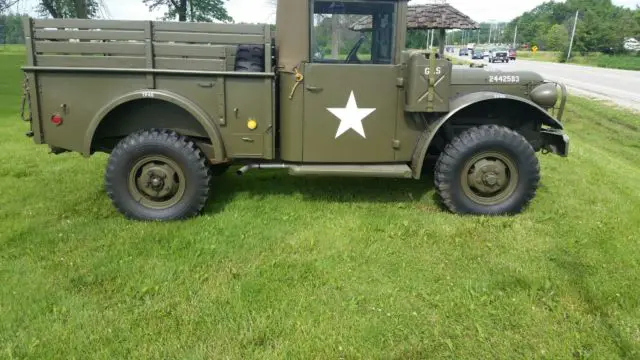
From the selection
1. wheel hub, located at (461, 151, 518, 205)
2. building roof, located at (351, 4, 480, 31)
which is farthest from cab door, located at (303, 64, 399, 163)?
building roof, located at (351, 4, 480, 31)

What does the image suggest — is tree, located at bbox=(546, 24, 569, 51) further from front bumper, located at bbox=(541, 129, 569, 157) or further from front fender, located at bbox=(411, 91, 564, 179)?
front fender, located at bbox=(411, 91, 564, 179)

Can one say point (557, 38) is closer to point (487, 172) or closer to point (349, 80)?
point (487, 172)

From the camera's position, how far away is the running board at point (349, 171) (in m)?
4.54

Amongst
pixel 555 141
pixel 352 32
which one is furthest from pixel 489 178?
pixel 352 32

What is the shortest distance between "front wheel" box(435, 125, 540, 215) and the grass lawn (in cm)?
19

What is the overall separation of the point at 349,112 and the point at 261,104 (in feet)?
2.55

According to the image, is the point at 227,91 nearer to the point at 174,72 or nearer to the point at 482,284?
the point at 174,72

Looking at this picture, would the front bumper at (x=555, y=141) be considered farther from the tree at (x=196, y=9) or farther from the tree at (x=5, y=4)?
the tree at (x=196, y=9)

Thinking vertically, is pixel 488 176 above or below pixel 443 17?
below

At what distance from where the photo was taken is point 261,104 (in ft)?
14.5

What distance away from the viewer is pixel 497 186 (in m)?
4.73

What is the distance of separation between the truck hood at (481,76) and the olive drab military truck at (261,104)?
190 millimetres

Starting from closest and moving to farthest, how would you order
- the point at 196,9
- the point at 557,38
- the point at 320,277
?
the point at 320,277 < the point at 196,9 < the point at 557,38

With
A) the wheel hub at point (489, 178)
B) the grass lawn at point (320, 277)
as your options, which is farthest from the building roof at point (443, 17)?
the grass lawn at point (320, 277)
